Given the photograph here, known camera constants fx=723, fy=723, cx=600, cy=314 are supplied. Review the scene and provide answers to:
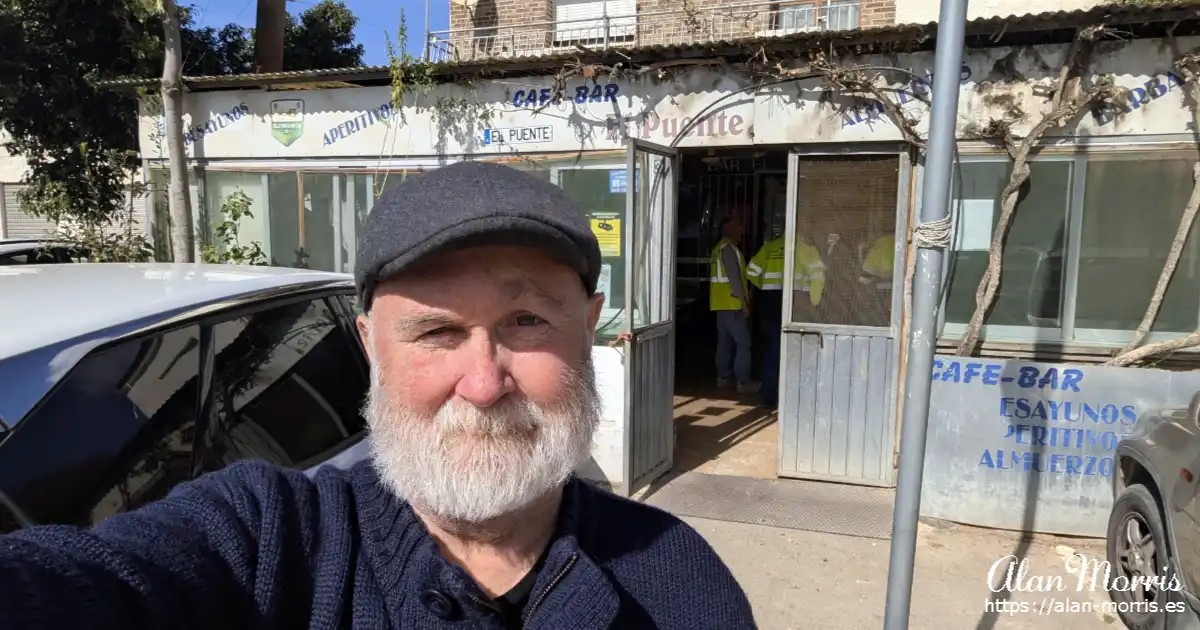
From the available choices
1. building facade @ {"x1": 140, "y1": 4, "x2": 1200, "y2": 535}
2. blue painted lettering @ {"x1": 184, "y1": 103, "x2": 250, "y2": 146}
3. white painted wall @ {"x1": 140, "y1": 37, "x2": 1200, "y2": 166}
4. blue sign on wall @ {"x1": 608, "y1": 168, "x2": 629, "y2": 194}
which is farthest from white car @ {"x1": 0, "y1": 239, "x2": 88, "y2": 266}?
blue sign on wall @ {"x1": 608, "y1": 168, "x2": 629, "y2": 194}

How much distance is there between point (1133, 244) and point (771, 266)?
130 inches

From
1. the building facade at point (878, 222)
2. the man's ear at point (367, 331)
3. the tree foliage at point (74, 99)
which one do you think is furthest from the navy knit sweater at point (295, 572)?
the tree foliage at point (74, 99)

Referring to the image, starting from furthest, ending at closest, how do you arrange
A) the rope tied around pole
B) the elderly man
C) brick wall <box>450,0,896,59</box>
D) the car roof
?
brick wall <box>450,0,896,59</box>, the rope tied around pole, the car roof, the elderly man

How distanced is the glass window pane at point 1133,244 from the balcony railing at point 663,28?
6.04m

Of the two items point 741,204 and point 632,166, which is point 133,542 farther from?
point 741,204

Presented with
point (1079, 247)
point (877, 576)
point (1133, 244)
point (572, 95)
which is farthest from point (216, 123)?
point (1133, 244)

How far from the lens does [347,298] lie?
11.5ft

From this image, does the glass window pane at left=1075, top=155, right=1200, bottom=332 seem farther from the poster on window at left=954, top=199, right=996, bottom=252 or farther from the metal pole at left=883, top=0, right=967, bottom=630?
the metal pole at left=883, top=0, right=967, bottom=630

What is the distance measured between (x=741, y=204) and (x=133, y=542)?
960cm

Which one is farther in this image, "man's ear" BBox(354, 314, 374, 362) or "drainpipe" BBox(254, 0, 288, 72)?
"drainpipe" BBox(254, 0, 288, 72)

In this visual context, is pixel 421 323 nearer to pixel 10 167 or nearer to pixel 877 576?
pixel 877 576

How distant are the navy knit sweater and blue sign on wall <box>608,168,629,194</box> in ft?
16.3

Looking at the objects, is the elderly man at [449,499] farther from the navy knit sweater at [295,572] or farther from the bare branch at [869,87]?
the bare branch at [869,87]

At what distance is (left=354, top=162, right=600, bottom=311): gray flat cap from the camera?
1160 mm
